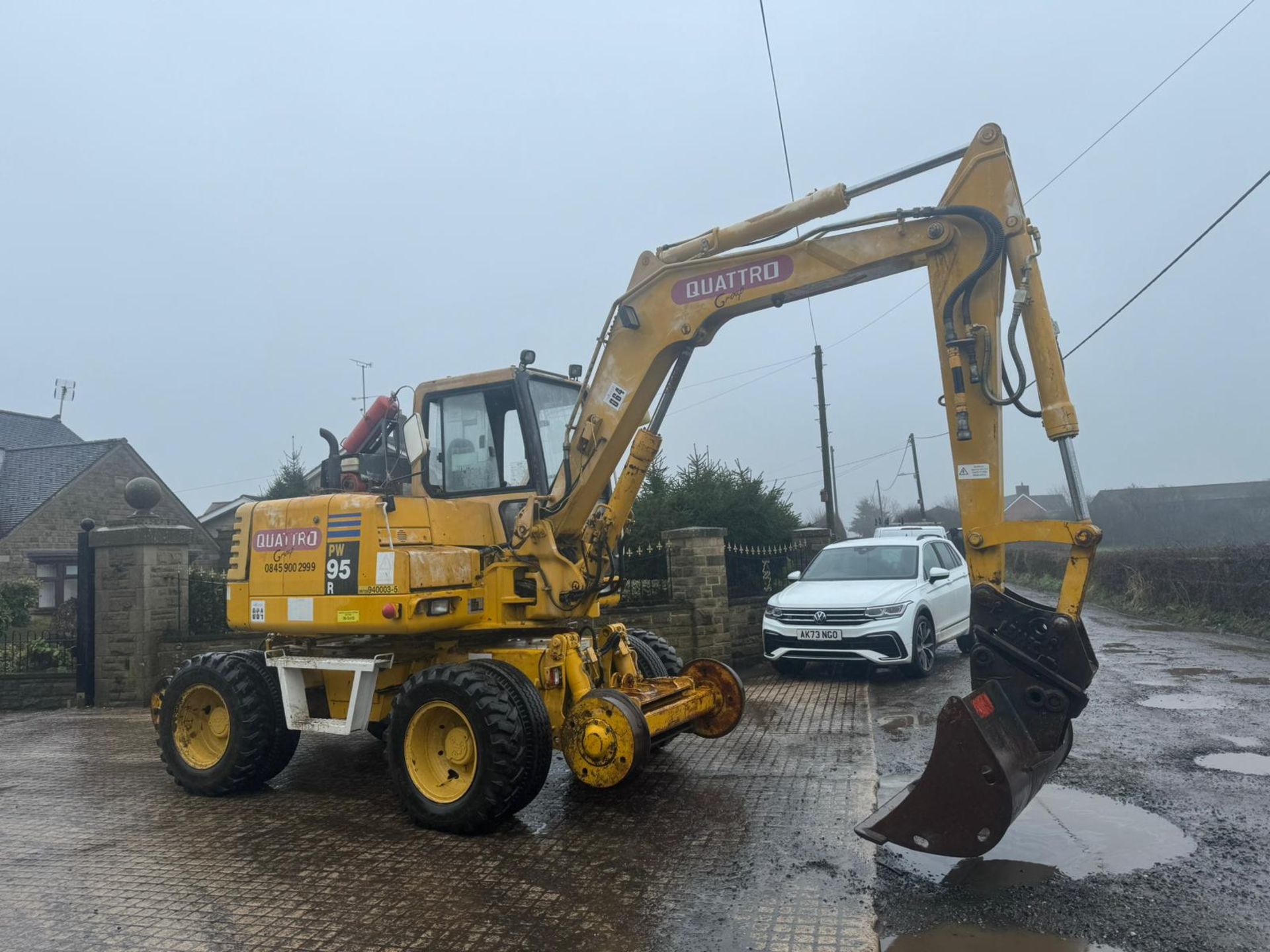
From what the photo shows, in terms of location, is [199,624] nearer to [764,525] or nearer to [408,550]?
[408,550]

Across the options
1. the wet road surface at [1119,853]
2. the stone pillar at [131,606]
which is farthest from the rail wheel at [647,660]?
the stone pillar at [131,606]

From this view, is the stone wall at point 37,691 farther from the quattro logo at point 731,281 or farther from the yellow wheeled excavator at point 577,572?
the quattro logo at point 731,281

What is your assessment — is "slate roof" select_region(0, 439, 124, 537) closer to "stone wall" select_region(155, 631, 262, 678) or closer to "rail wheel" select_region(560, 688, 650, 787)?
"stone wall" select_region(155, 631, 262, 678)

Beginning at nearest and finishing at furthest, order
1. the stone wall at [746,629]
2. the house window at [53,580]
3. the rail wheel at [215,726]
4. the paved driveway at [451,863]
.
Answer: the paved driveway at [451,863] → the rail wheel at [215,726] → the stone wall at [746,629] → the house window at [53,580]

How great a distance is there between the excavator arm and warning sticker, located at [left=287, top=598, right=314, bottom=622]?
1.43 metres

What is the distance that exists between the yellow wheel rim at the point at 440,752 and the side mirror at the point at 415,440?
70.9 inches

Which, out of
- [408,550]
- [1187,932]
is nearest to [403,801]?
[408,550]

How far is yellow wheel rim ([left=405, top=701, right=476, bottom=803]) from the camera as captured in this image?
5.34 m

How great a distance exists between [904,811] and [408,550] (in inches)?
132

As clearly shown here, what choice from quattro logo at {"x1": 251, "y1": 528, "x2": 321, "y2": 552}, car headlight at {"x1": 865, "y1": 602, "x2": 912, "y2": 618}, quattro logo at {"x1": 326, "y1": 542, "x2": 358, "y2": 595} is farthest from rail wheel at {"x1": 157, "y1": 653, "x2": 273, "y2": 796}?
car headlight at {"x1": 865, "y1": 602, "x2": 912, "y2": 618}

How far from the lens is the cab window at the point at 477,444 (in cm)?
642

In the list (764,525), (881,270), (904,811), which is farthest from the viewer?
(764,525)

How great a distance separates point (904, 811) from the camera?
164 inches

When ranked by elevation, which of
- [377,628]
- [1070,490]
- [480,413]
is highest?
[480,413]
